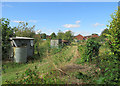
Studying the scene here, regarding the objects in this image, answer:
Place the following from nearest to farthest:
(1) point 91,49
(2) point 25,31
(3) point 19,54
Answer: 1. (1) point 91,49
2. (3) point 19,54
3. (2) point 25,31

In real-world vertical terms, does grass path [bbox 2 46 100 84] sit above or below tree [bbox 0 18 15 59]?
below

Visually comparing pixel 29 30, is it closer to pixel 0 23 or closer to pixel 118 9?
pixel 0 23

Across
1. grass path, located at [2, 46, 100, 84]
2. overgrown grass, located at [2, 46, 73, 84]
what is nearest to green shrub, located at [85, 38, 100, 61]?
grass path, located at [2, 46, 100, 84]

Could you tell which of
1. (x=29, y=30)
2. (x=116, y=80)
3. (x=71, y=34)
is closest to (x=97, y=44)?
(x=116, y=80)

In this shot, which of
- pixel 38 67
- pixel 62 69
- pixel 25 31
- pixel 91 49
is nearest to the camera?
pixel 62 69

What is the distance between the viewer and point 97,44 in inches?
316

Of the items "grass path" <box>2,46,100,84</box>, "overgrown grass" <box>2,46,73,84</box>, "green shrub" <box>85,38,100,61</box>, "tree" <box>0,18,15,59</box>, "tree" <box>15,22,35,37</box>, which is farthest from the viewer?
"tree" <box>15,22,35,37</box>

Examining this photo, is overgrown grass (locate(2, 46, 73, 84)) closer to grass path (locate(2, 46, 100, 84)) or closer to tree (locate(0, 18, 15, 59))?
grass path (locate(2, 46, 100, 84))

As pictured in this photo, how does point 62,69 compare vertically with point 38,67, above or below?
above

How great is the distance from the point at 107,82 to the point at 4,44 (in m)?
9.88

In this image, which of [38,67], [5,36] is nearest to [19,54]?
[5,36]

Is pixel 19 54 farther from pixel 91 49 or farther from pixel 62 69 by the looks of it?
pixel 91 49

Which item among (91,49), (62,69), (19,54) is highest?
(91,49)

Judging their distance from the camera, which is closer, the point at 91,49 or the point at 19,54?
the point at 91,49
